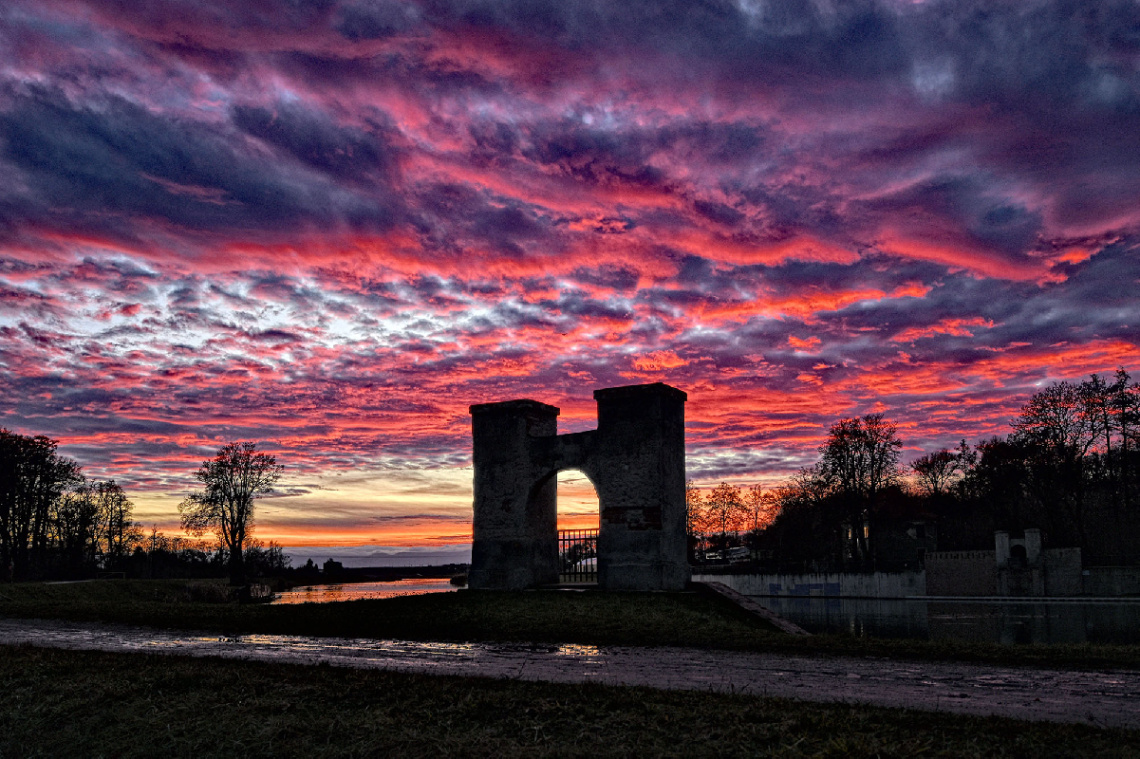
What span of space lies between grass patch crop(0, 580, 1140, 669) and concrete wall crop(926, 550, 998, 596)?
132 feet

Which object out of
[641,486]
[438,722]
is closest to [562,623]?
[641,486]

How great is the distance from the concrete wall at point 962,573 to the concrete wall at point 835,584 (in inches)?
36.1

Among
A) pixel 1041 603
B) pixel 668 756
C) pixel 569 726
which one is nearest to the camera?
pixel 668 756

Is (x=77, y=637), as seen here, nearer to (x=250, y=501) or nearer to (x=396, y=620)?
(x=396, y=620)

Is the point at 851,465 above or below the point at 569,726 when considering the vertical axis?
above

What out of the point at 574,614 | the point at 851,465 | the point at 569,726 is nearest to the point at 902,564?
the point at 851,465

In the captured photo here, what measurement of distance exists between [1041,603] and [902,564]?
41.7 ft

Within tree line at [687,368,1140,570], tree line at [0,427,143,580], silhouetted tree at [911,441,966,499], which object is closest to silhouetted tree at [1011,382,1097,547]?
tree line at [687,368,1140,570]

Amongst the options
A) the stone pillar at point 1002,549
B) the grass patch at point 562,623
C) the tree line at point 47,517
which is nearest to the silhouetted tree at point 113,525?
the tree line at point 47,517

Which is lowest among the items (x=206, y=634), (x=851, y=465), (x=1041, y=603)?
(x=1041, y=603)

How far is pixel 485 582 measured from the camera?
2180cm

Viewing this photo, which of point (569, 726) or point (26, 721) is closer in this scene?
point (569, 726)

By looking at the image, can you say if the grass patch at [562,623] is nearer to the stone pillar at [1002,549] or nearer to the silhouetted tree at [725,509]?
the stone pillar at [1002,549]

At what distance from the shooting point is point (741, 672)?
8.66 metres
